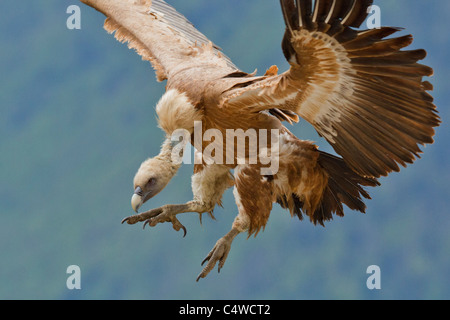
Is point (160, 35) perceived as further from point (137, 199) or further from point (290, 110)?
point (290, 110)

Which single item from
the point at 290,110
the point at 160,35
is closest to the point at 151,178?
the point at 290,110

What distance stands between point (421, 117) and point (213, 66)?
140 centimetres

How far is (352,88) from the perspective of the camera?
12.5 ft

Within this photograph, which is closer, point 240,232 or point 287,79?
point 287,79

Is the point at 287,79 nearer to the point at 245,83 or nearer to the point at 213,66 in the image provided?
the point at 245,83

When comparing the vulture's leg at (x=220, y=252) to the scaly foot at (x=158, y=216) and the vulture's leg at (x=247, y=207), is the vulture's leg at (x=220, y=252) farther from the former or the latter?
the scaly foot at (x=158, y=216)

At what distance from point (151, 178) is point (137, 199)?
16 centimetres

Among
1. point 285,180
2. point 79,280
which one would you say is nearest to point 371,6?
point 285,180

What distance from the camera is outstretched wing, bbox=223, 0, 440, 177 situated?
3.55 m

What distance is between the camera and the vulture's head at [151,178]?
4422 mm

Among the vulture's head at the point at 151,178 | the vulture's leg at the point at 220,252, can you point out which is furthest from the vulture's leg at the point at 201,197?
the vulture's leg at the point at 220,252

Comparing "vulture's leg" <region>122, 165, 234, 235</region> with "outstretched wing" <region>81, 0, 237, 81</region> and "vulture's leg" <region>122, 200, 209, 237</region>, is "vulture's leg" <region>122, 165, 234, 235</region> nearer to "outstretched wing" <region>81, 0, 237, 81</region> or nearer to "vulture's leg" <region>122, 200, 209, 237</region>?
"vulture's leg" <region>122, 200, 209, 237</region>

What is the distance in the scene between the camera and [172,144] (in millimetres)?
4570

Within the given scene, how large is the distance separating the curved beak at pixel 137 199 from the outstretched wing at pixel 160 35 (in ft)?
2.58
